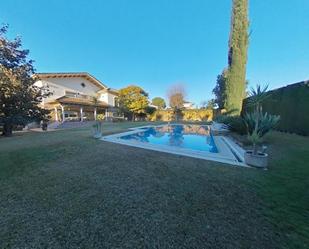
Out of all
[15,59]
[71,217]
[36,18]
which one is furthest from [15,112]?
[71,217]

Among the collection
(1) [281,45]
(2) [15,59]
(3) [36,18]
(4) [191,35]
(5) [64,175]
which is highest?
(4) [191,35]

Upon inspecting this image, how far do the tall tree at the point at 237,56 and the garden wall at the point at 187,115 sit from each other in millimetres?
13495

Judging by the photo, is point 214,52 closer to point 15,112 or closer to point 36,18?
point 36,18

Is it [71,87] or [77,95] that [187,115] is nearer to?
[77,95]

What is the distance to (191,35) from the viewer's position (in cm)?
2117

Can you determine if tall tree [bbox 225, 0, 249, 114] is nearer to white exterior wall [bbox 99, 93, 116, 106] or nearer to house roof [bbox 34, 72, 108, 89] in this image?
white exterior wall [bbox 99, 93, 116, 106]

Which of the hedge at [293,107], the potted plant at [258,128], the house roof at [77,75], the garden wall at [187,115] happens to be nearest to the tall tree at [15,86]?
the house roof at [77,75]

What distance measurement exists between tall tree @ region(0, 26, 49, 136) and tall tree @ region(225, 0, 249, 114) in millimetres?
19903

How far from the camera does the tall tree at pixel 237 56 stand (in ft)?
54.4

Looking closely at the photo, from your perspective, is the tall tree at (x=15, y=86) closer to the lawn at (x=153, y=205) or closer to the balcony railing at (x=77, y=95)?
the lawn at (x=153, y=205)

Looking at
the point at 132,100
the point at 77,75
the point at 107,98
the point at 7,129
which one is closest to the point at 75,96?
the point at 77,75

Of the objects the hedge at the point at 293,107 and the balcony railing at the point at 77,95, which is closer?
the hedge at the point at 293,107

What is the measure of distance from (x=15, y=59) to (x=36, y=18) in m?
5.32

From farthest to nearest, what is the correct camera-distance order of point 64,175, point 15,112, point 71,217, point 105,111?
point 105,111
point 15,112
point 64,175
point 71,217
